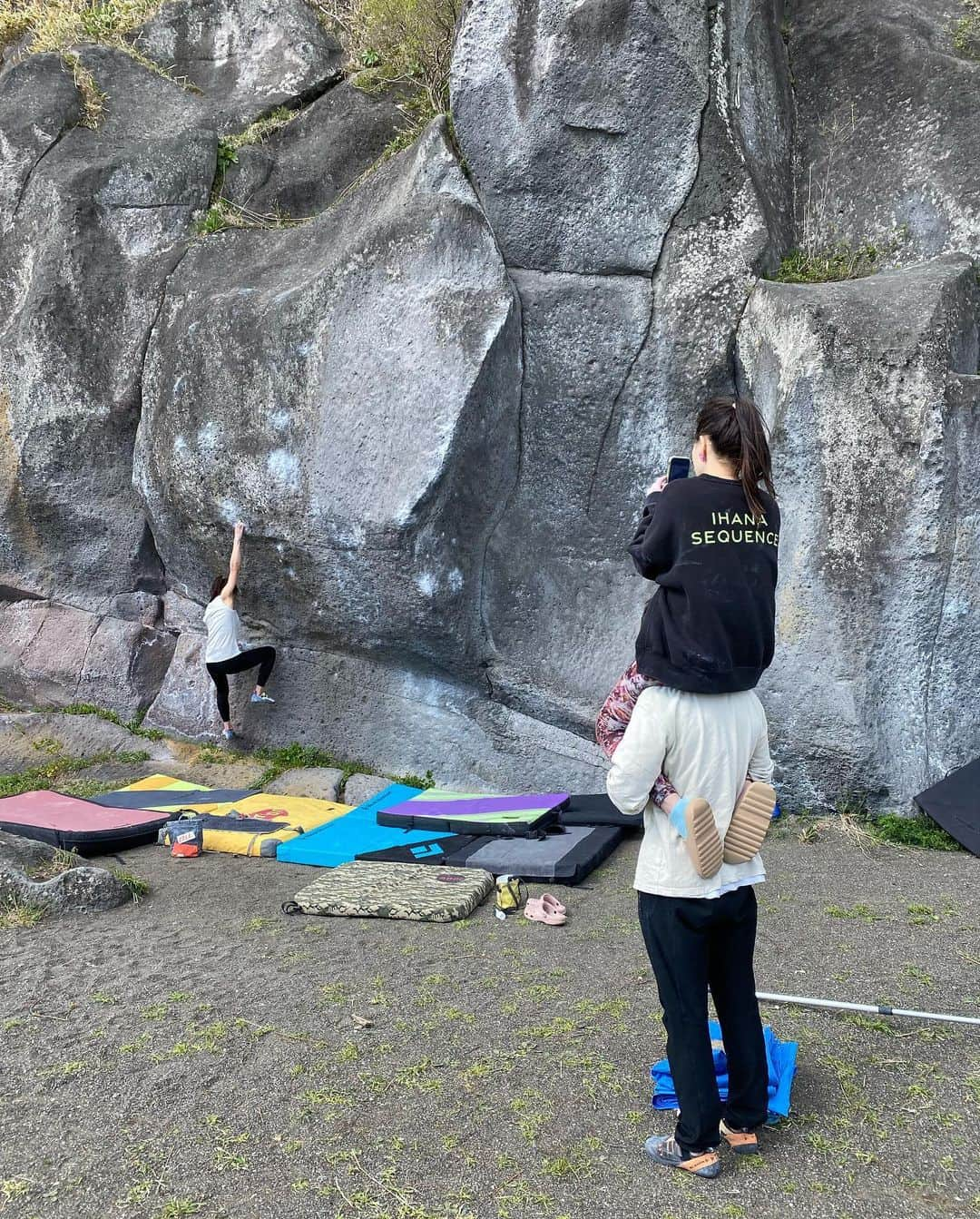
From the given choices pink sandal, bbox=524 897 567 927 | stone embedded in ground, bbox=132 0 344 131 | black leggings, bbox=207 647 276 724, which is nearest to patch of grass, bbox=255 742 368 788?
black leggings, bbox=207 647 276 724

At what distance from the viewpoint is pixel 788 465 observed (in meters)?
6.50

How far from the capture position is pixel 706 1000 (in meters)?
2.63

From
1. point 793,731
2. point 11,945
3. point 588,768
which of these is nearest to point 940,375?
point 793,731

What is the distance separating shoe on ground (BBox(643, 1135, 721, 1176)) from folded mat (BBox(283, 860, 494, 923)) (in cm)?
228

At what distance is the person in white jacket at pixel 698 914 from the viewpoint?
2631mm

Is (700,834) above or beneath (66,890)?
above

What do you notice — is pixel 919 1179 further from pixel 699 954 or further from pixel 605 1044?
pixel 605 1044

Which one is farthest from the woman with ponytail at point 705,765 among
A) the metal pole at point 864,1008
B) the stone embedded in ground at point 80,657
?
the stone embedded in ground at point 80,657

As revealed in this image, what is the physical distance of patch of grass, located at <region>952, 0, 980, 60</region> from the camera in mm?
7180

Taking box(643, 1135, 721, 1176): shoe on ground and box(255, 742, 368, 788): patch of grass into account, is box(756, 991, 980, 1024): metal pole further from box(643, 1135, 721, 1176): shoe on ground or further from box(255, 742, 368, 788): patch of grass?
box(255, 742, 368, 788): patch of grass

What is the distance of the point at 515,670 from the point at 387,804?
135 centimetres

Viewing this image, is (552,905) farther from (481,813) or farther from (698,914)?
(698,914)

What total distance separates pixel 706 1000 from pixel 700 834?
44 centimetres

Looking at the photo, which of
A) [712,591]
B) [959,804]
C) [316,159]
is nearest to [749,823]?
[712,591]
